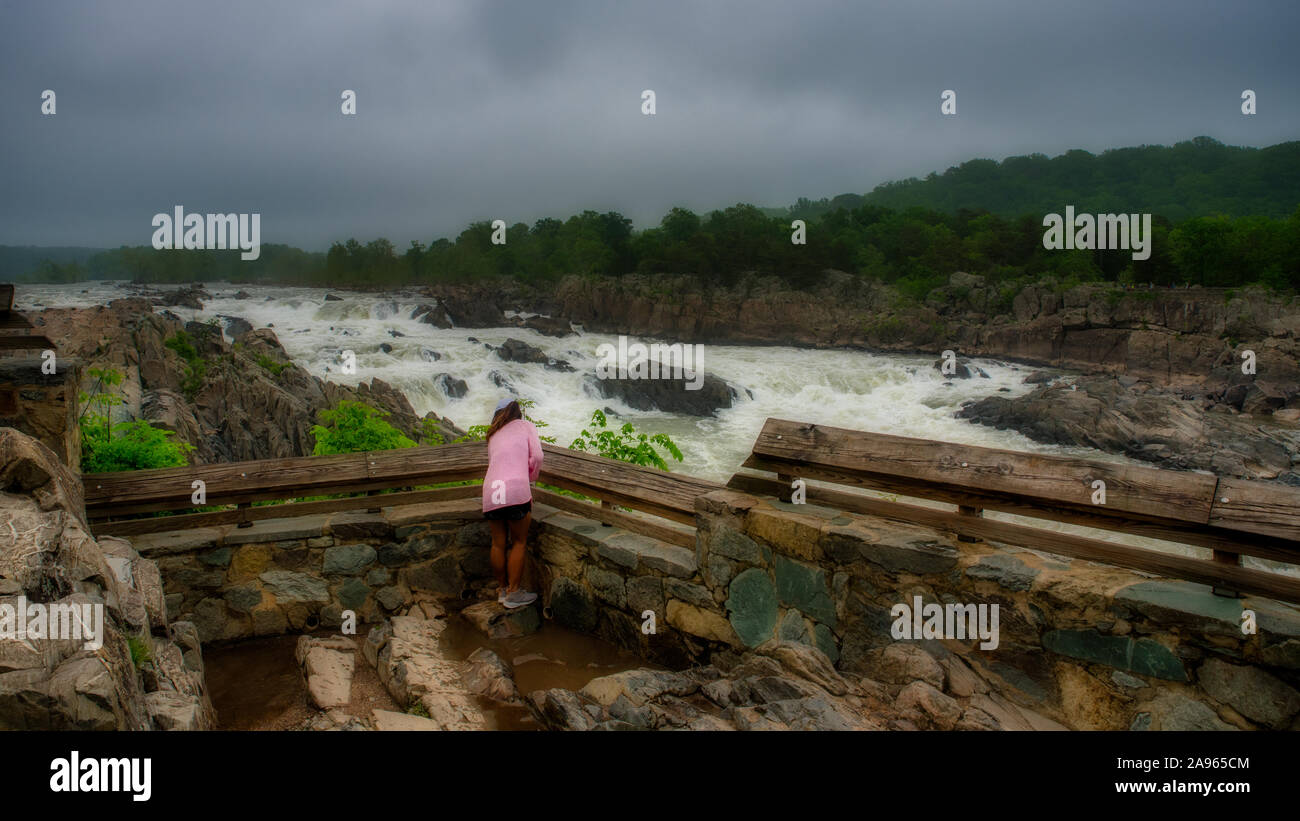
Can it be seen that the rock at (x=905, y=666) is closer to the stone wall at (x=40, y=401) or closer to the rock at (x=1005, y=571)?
the rock at (x=1005, y=571)

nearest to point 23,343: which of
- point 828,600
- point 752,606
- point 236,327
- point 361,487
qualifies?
point 361,487

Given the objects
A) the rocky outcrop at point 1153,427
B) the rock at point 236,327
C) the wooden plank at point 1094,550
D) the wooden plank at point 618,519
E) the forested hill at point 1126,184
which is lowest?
the rocky outcrop at point 1153,427

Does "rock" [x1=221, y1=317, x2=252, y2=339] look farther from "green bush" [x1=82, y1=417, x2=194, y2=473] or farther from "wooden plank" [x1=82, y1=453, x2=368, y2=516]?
"wooden plank" [x1=82, y1=453, x2=368, y2=516]

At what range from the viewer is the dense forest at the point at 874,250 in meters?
38.1

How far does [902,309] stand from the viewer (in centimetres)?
3872

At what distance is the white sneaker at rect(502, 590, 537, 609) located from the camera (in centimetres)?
436

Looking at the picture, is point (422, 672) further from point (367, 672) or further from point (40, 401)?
point (40, 401)

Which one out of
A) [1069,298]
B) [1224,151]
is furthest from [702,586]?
[1224,151]

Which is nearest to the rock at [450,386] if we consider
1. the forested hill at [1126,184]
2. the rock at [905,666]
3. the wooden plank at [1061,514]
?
the wooden plank at [1061,514]

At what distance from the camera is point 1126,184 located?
7625cm

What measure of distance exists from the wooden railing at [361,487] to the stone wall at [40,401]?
39 centimetres

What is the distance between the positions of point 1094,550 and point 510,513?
294 cm

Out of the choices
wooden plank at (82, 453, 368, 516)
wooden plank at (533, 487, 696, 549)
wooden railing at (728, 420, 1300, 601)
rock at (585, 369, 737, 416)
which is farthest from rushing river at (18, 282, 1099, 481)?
wooden railing at (728, 420, 1300, 601)
